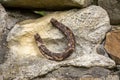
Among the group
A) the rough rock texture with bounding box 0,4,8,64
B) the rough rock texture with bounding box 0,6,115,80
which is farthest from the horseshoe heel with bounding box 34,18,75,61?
the rough rock texture with bounding box 0,4,8,64

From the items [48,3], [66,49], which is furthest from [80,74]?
[48,3]

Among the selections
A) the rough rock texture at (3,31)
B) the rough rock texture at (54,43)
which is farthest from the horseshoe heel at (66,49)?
the rough rock texture at (3,31)

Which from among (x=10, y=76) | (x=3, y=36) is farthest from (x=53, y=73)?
(x=3, y=36)

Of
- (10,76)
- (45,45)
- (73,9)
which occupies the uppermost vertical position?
(73,9)

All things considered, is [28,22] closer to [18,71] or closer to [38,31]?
[38,31]

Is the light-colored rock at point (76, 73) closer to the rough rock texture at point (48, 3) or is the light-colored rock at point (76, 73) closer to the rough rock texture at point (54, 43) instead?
the rough rock texture at point (54, 43)

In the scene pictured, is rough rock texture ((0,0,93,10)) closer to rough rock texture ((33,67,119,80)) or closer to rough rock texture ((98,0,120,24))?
rough rock texture ((98,0,120,24))
